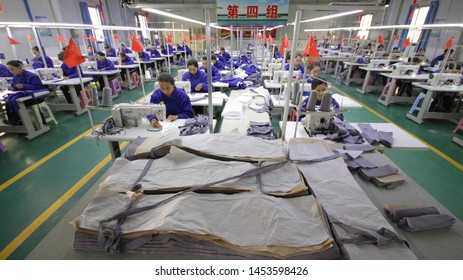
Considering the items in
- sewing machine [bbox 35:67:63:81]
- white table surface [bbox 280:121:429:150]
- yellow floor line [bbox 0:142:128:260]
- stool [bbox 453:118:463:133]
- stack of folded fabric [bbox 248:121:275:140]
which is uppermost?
sewing machine [bbox 35:67:63:81]

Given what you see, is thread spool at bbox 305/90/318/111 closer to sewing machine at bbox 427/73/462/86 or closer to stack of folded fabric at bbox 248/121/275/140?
stack of folded fabric at bbox 248/121/275/140

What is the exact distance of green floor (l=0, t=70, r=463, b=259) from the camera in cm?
279

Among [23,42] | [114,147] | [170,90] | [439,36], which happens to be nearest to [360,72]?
[439,36]

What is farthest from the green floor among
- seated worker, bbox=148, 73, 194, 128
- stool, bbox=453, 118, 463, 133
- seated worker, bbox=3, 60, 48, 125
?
seated worker, bbox=148, 73, 194, 128

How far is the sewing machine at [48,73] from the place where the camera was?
20.3 feet

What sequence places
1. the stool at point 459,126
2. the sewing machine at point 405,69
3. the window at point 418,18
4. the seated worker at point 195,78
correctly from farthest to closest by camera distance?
the window at point 418,18 → the sewing machine at point 405,69 → the seated worker at point 195,78 → the stool at point 459,126

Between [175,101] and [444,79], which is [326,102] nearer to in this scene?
[175,101]

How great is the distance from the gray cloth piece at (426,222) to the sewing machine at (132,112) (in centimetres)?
284

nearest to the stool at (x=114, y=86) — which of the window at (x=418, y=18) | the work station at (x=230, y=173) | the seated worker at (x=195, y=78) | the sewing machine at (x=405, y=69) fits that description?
the work station at (x=230, y=173)

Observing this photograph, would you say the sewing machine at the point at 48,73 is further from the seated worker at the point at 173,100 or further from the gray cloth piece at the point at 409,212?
the gray cloth piece at the point at 409,212

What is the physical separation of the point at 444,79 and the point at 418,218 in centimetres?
634

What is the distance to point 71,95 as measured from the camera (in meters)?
6.33
